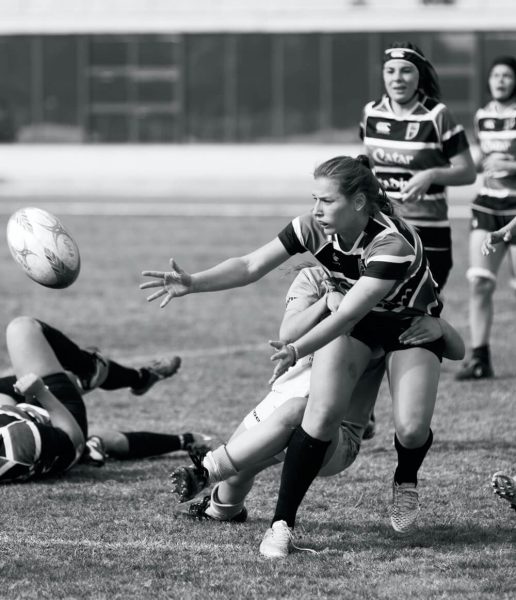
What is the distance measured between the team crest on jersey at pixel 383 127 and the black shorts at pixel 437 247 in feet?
1.98

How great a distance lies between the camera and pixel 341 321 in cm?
441

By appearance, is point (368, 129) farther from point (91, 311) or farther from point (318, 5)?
point (318, 5)

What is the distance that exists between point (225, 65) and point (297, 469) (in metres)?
31.7

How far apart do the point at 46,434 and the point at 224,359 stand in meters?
3.73

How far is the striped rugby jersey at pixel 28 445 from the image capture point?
212 inches

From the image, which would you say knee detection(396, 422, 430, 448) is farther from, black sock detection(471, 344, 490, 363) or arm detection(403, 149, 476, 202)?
black sock detection(471, 344, 490, 363)

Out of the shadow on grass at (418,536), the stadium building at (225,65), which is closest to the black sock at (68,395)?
the shadow on grass at (418,536)

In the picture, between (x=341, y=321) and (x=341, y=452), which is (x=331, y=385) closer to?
(x=341, y=321)

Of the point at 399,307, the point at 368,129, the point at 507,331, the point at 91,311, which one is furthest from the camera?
the point at 91,311

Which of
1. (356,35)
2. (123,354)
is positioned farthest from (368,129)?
(356,35)

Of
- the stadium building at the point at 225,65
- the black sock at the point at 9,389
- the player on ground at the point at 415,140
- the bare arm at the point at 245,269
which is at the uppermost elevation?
the stadium building at the point at 225,65

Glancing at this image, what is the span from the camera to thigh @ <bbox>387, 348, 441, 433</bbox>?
4715 millimetres

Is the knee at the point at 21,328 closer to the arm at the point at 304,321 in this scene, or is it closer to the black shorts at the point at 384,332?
the arm at the point at 304,321

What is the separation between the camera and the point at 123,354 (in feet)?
30.3
